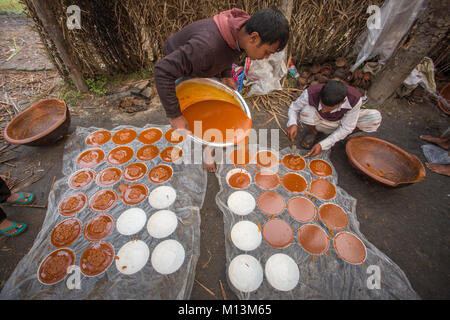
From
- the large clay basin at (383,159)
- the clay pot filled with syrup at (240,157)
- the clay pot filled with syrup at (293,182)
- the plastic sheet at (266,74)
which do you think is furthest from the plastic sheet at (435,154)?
the clay pot filled with syrup at (240,157)

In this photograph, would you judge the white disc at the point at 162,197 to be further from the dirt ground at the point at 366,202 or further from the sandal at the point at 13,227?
the sandal at the point at 13,227

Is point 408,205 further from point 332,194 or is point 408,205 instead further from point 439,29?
point 439,29

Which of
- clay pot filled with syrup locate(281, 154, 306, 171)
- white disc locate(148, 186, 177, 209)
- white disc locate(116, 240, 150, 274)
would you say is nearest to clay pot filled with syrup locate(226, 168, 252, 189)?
clay pot filled with syrup locate(281, 154, 306, 171)

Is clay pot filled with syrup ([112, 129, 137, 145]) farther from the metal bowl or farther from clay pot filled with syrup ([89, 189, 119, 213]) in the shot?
the metal bowl

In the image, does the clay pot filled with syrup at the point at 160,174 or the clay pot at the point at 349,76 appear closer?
the clay pot filled with syrup at the point at 160,174

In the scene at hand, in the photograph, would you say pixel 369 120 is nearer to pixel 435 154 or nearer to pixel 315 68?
pixel 435 154

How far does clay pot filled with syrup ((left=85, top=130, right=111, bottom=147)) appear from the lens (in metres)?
2.52

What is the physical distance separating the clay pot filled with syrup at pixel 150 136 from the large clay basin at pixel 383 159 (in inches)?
92.1

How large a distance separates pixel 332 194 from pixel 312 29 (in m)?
2.87

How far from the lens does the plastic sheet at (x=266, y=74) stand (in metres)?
3.16

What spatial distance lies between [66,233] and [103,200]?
0.40m

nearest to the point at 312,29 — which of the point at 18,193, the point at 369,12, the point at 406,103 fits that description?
the point at 369,12

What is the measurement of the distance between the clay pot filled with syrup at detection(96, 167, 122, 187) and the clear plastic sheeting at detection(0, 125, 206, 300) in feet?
0.18

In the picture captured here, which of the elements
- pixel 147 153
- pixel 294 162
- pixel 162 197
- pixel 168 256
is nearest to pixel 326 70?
pixel 294 162
